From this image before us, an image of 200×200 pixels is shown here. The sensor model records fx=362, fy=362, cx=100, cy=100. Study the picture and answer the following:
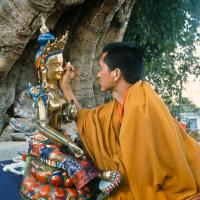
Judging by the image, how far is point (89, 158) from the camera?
2057 mm

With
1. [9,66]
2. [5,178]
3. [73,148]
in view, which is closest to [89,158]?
[73,148]

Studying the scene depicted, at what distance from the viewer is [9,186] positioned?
2.71 metres

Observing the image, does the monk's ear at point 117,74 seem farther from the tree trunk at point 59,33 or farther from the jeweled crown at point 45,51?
the tree trunk at point 59,33

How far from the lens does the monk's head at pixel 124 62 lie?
2012 mm

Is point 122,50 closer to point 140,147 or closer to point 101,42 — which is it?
point 140,147

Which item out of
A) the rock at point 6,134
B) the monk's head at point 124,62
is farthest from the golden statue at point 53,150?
the rock at point 6,134

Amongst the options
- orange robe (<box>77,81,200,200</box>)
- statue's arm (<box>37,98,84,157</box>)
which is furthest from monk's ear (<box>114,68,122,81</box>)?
statue's arm (<box>37,98,84,157</box>)

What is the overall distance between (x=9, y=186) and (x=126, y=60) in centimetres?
139

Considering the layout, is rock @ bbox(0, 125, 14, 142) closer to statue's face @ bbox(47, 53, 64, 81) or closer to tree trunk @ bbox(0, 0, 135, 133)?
tree trunk @ bbox(0, 0, 135, 133)

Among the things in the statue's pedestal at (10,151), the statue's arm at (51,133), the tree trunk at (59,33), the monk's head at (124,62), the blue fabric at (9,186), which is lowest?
the blue fabric at (9,186)

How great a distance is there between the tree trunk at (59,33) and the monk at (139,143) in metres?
2.79

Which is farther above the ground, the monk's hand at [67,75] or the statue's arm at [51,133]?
the monk's hand at [67,75]

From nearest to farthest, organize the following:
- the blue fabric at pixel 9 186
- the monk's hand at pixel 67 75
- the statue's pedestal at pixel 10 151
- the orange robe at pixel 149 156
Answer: the orange robe at pixel 149 156, the monk's hand at pixel 67 75, the blue fabric at pixel 9 186, the statue's pedestal at pixel 10 151

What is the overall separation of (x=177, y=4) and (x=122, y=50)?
18.8ft
